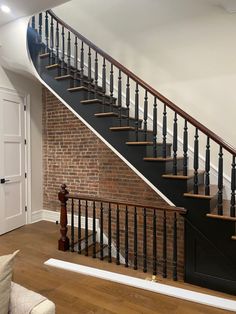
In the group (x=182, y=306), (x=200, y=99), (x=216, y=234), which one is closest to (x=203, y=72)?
(x=200, y=99)

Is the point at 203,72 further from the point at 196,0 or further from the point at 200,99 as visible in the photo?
the point at 196,0

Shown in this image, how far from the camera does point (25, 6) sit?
2.95 metres

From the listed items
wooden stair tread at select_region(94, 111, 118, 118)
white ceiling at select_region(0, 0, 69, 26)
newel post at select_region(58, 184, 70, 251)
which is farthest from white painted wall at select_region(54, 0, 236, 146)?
newel post at select_region(58, 184, 70, 251)

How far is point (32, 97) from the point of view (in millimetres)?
4793

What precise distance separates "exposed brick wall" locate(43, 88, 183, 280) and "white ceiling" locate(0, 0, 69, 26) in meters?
1.85

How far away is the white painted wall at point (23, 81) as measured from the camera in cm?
353

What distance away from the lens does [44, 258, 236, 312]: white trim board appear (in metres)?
2.37

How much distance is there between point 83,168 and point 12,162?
1.23 meters

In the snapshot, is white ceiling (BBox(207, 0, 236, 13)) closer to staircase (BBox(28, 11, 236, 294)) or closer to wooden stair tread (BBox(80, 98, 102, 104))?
staircase (BBox(28, 11, 236, 294))

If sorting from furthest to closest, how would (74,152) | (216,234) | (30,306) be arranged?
1. (74,152)
2. (216,234)
3. (30,306)

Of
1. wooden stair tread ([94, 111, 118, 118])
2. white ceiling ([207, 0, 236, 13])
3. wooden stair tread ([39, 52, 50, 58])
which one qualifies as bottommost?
wooden stair tread ([94, 111, 118, 118])

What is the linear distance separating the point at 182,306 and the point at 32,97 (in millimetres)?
4146

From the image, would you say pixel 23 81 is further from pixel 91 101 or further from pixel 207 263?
pixel 207 263

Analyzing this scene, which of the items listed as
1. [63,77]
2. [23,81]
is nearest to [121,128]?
[63,77]
